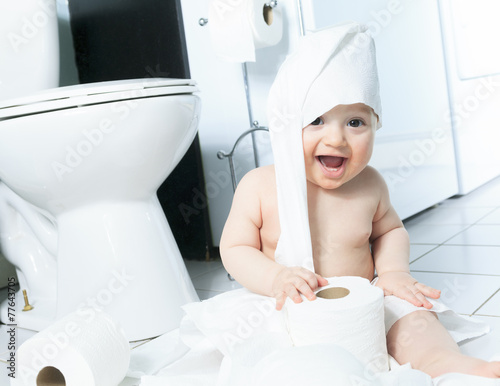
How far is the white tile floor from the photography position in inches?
34.2

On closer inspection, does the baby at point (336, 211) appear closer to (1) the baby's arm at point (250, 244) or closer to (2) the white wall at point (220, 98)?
(1) the baby's arm at point (250, 244)

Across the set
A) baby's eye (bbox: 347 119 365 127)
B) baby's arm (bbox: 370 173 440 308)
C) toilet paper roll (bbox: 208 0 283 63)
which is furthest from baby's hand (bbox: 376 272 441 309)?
toilet paper roll (bbox: 208 0 283 63)

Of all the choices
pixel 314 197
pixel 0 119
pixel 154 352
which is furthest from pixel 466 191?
pixel 0 119

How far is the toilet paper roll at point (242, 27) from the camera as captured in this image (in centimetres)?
117

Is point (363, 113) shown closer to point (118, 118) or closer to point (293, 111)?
point (293, 111)

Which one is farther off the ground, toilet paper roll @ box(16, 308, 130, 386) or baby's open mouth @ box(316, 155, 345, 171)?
baby's open mouth @ box(316, 155, 345, 171)

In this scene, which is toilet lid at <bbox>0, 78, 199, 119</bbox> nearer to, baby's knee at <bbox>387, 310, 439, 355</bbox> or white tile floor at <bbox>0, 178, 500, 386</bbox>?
white tile floor at <bbox>0, 178, 500, 386</bbox>

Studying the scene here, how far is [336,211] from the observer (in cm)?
84

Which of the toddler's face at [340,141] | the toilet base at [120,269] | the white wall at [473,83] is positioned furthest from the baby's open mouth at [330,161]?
the white wall at [473,83]

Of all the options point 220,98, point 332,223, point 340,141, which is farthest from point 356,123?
point 220,98

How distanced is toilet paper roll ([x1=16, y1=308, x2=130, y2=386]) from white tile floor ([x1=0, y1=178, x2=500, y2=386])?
6cm

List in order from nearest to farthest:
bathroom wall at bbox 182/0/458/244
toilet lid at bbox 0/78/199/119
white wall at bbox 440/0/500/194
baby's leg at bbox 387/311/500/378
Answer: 1. baby's leg at bbox 387/311/500/378
2. toilet lid at bbox 0/78/199/119
3. bathroom wall at bbox 182/0/458/244
4. white wall at bbox 440/0/500/194

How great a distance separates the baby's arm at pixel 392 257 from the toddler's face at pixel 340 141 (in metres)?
0.12

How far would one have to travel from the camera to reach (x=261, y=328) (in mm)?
739
